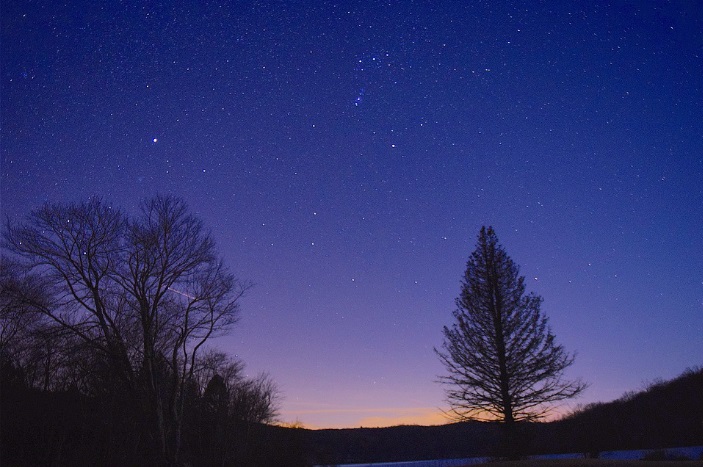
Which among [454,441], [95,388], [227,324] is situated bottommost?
[454,441]

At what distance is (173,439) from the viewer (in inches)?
722

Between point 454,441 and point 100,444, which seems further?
point 454,441

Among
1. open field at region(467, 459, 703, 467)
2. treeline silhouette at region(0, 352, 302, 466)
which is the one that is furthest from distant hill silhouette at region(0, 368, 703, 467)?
→ open field at region(467, 459, 703, 467)

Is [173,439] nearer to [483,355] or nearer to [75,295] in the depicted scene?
[75,295]

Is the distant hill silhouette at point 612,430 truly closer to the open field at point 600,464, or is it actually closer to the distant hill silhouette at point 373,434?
the distant hill silhouette at point 373,434

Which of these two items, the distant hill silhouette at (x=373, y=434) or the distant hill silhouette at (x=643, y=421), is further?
the distant hill silhouette at (x=643, y=421)

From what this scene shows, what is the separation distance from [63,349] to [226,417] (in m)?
24.2

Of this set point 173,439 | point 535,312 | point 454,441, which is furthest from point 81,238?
point 454,441

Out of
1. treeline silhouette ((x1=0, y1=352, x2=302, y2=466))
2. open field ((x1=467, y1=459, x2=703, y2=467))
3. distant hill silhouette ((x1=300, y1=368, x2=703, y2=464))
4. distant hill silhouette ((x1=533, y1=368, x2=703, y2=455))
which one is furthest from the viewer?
distant hill silhouette ((x1=533, y1=368, x2=703, y2=455))

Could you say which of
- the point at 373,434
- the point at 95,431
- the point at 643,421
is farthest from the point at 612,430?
the point at 95,431

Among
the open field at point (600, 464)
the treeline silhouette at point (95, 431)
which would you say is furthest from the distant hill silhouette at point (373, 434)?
the open field at point (600, 464)

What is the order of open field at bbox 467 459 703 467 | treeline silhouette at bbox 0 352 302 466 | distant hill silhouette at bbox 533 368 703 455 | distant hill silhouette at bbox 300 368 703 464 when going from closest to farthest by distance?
1. open field at bbox 467 459 703 467
2. treeline silhouette at bbox 0 352 302 466
3. distant hill silhouette at bbox 300 368 703 464
4. distant hill silhouette at bbox 533 368 703 455

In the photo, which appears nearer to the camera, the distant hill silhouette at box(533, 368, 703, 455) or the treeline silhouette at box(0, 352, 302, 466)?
the treeline silhouette at box(0, 352, 302, 466)

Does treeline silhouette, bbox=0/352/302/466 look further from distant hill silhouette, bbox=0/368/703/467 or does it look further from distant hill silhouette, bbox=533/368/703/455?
distant hill silhouette, bbox=533/368/703/455
